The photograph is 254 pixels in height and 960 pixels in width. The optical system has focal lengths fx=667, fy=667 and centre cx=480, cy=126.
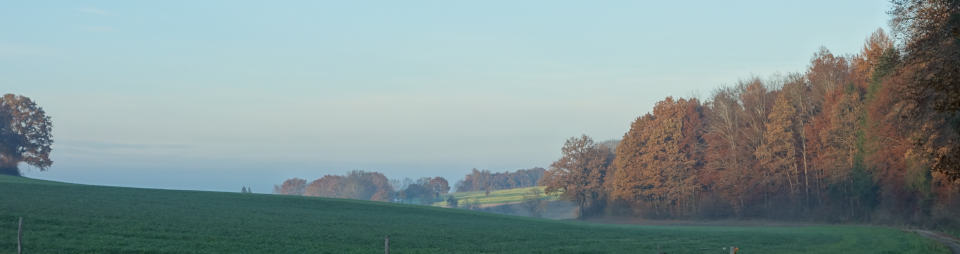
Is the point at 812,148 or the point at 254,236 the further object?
the point at 812,148

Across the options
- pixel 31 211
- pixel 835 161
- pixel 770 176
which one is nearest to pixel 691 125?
pixel 770 176

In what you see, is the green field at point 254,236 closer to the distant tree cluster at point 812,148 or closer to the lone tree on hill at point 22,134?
the distant tree cluster at point 812,148

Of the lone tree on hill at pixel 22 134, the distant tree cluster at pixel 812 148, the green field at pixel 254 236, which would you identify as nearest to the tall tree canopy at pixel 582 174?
the distant tree cluster at pixel 812 148

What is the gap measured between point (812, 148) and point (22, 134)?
103m

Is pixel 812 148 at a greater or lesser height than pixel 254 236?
greater

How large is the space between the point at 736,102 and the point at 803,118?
37.1ft

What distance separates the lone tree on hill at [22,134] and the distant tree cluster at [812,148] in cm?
7555

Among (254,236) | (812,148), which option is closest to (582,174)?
(812,148)

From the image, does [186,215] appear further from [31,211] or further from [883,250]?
[883,250]

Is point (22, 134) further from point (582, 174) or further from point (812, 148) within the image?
point (812, 148)

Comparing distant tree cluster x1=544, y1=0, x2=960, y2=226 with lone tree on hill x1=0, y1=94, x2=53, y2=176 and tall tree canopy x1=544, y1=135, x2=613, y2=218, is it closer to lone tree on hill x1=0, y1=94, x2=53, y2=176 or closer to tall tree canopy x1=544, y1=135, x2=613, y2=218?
tall tree canopy x1=544, y1=135, x2=613, y2=218

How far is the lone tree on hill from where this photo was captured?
90.8 meters

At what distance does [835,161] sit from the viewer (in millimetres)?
70312

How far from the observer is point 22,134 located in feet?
304
